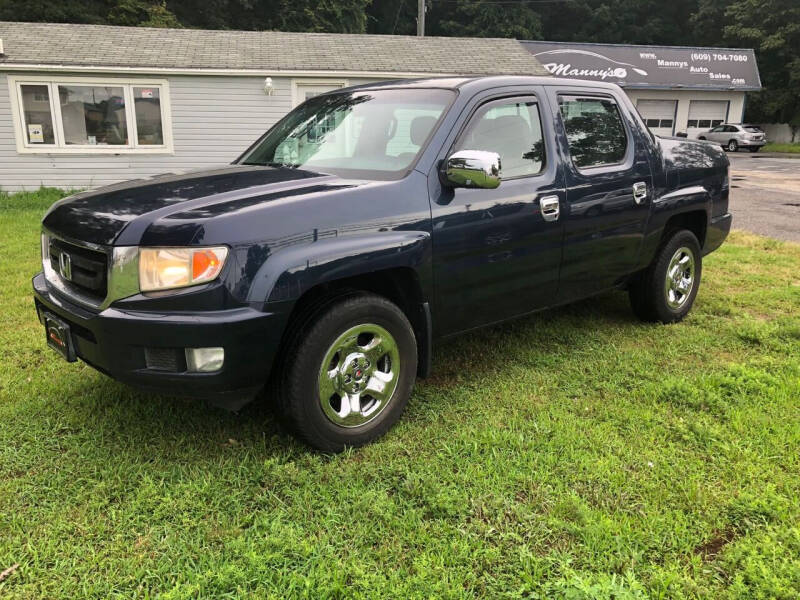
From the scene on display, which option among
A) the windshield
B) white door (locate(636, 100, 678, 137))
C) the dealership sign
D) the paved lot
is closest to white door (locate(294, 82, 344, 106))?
the paved lot

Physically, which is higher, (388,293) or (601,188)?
(601,188)

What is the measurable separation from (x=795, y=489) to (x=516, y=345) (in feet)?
6.78

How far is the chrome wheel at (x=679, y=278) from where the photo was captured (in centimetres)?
491

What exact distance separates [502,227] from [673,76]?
35.4 metres

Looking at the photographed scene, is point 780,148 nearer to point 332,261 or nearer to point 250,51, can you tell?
point 250,51

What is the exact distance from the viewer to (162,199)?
2924 mm

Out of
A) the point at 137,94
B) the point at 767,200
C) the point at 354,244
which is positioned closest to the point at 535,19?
the point at 767,200

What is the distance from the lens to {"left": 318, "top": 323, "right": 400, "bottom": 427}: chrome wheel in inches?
117

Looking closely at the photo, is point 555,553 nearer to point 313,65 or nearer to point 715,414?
point 715,414

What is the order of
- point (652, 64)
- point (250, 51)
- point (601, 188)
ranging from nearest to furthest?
point (601, 188), point (250, 51), point (652, 64)

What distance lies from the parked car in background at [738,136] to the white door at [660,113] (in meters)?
2.37

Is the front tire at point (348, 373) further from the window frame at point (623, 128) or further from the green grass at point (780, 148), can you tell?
the green grass at point (780, 148)

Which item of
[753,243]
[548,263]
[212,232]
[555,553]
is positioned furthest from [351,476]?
[753,243]

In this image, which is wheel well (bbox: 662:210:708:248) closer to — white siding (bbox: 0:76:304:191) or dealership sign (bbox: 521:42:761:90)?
white siding (bbox: 0:76:304:191)
